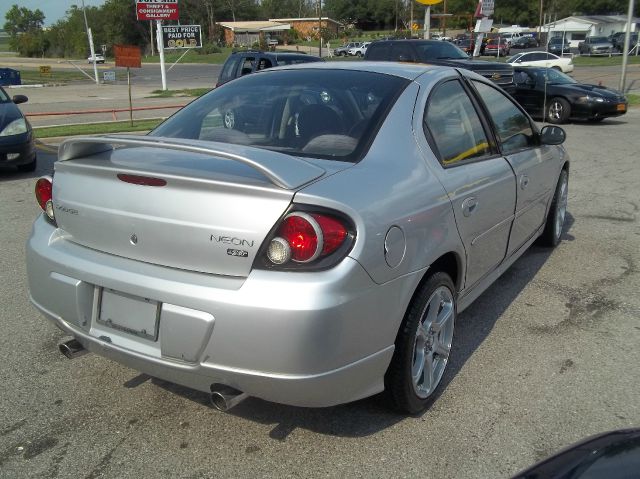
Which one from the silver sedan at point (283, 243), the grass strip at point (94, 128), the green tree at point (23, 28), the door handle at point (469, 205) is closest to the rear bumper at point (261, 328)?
the silver sedan at point (283, 243)

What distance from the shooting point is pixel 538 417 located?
9.95 ft

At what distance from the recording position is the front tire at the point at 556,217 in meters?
5.47

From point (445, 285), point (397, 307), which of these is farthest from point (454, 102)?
point (397, 307)

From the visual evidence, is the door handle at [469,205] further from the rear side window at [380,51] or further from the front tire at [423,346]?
the rear side window at [380,51]

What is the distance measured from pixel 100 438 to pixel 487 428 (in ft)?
5.91

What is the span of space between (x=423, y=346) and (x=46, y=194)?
2.04m

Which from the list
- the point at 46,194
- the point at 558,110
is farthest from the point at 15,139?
the point at 558,110

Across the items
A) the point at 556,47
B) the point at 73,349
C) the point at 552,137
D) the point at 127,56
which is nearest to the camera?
the point at 73,349

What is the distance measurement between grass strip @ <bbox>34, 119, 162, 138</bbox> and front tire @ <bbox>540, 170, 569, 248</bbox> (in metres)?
10.2

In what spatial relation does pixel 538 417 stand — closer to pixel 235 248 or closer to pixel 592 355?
pixel 592 355

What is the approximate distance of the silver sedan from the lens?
2379 mm

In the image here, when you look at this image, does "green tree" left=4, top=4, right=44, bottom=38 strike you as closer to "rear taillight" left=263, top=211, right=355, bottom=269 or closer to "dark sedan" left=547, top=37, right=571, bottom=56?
"dark sedan" left=547, top=37, right=571, bottom=56

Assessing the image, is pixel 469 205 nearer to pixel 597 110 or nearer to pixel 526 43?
pixel 597 110

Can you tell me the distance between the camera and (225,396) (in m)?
2.48
